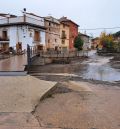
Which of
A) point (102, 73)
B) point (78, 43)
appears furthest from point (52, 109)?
point (78, 43)

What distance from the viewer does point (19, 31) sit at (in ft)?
171

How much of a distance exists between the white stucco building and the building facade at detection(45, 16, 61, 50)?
717 centimetres

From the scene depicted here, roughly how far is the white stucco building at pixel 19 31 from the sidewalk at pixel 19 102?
120 ft

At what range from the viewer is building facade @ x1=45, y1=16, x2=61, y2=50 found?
63.3m

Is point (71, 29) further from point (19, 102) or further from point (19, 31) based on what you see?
point (19, 102)

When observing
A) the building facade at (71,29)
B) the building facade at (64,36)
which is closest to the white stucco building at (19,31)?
the building facade at (64,36)

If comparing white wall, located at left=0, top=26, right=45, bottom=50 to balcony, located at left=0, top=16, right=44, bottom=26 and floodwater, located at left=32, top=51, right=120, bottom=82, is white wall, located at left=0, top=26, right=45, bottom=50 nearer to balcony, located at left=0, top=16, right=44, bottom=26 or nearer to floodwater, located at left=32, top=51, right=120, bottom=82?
balcony, located at left=0, top=16, right=44, bottom=26

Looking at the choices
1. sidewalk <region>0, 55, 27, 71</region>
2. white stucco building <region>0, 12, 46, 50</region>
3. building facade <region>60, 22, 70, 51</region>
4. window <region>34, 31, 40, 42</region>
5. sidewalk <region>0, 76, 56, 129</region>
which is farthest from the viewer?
building facade <region>60, 22, 70, 51</region>

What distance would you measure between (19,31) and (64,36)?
23324 millimetres

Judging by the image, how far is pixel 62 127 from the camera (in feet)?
27.5

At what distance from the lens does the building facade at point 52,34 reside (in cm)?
6334

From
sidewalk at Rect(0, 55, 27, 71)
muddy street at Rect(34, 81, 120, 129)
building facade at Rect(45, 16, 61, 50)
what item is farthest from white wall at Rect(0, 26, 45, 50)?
muddy street at Rect(34, 81, 120, 129)

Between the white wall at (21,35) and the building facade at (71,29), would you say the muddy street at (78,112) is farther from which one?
the building facade at (71,29)

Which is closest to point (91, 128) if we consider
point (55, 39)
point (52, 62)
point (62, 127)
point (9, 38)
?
point (62, 127)
